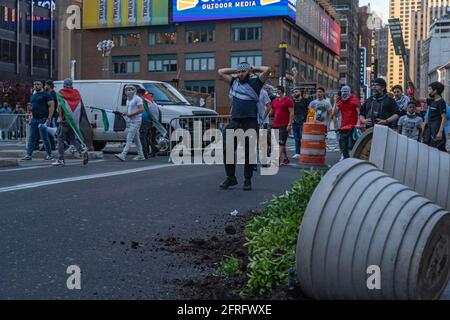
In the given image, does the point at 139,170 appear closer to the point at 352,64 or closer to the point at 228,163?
the point at 228,163

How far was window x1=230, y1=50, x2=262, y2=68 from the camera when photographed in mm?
75312

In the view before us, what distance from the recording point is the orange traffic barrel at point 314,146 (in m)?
13.9

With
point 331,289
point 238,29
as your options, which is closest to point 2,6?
point 238,29

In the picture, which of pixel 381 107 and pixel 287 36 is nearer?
pixel 381 107

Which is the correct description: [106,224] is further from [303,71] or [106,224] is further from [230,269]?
[303,71]

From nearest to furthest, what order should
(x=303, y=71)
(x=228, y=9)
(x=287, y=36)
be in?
(x=228, y=9) → (x=287, y=36) → (x=303, y=71)

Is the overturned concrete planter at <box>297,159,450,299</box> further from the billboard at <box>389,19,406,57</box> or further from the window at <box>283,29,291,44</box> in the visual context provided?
the window at <box>283,29,291,44</box>

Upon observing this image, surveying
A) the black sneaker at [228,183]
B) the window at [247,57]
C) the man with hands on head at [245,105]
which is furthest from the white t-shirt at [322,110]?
the window at [247,57]

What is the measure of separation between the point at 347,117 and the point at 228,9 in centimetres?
6697

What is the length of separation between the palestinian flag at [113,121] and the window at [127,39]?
66898mm

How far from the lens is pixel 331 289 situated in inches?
128

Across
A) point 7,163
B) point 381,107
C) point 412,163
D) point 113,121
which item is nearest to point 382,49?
point 113,121

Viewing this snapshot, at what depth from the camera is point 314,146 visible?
1392 cm
